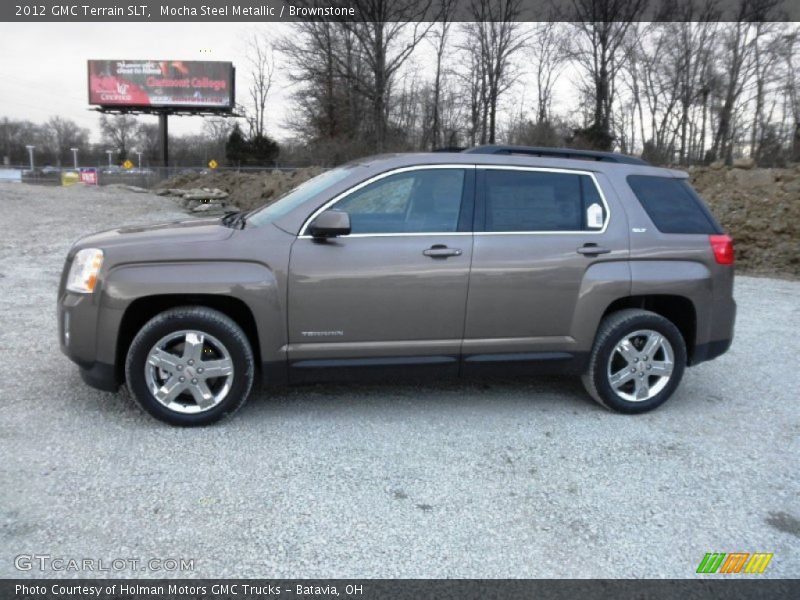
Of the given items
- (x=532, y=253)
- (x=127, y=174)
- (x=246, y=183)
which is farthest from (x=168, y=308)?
(x=127, y=174)

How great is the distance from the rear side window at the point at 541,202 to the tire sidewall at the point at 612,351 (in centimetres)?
77

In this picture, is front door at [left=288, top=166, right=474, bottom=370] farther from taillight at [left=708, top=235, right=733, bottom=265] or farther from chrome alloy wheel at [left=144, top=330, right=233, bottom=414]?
taillight at [left=708, top=235, right=733, bottom=265]

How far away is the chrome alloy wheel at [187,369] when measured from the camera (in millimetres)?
4070

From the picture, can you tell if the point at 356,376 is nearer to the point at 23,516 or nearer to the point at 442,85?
the point at 23,516

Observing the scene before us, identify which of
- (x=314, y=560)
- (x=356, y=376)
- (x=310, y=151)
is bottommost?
(x=314, y=560)

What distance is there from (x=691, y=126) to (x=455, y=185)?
41417 millimetres

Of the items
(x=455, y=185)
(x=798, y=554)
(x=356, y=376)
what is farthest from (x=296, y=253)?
(x=798, y=554)

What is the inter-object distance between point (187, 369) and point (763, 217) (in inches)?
517

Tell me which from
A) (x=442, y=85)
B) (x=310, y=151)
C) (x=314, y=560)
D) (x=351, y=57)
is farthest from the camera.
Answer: (x=442, y=85)

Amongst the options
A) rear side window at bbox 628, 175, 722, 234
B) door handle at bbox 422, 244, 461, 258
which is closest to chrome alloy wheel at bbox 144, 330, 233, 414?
door handle at bbox 422, 244, 461, 258

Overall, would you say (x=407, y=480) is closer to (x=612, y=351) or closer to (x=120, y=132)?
(x=612, y=351)

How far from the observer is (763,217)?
43.9 ft

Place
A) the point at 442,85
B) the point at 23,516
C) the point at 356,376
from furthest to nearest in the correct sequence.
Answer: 1. the point at 442,85
2. the point at 356,376
3. the point at 23,516

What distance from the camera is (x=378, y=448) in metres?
3.98
